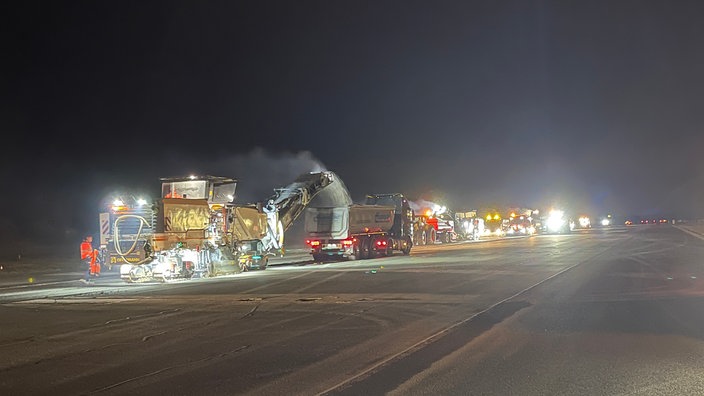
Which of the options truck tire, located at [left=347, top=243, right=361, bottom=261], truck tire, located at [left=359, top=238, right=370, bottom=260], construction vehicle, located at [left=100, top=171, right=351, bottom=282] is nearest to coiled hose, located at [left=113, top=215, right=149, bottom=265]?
construction vehicle, located at [left=100, top=171, right=351, bottom=282]

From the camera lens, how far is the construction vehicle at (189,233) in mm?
24766

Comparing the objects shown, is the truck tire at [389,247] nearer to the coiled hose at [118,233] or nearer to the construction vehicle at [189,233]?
the construction vehicle at [189,233]

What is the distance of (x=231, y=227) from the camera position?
92.2 feet

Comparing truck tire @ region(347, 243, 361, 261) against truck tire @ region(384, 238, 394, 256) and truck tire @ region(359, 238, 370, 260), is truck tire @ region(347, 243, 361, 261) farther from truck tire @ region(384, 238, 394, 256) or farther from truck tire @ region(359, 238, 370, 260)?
truck tire @ region(384, 238, 394, 256)

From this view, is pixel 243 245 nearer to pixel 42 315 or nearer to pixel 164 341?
pixel 42 315

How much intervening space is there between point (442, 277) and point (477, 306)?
765cm

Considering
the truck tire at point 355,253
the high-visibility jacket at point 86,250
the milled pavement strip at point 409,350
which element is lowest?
the milled pavement strip at point 409,350

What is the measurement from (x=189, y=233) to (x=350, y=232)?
12.5 m

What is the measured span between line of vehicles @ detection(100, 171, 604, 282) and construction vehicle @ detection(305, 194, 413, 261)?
0.18 ft

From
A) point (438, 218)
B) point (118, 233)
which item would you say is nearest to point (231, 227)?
point (118, 233)

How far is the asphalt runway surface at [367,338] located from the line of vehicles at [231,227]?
3877mm

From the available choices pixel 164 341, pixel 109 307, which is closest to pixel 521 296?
pixel 164 341

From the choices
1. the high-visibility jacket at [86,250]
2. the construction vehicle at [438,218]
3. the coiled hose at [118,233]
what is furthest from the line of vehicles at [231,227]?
the construction vehicle at [438,218]

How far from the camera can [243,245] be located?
29.4 m
